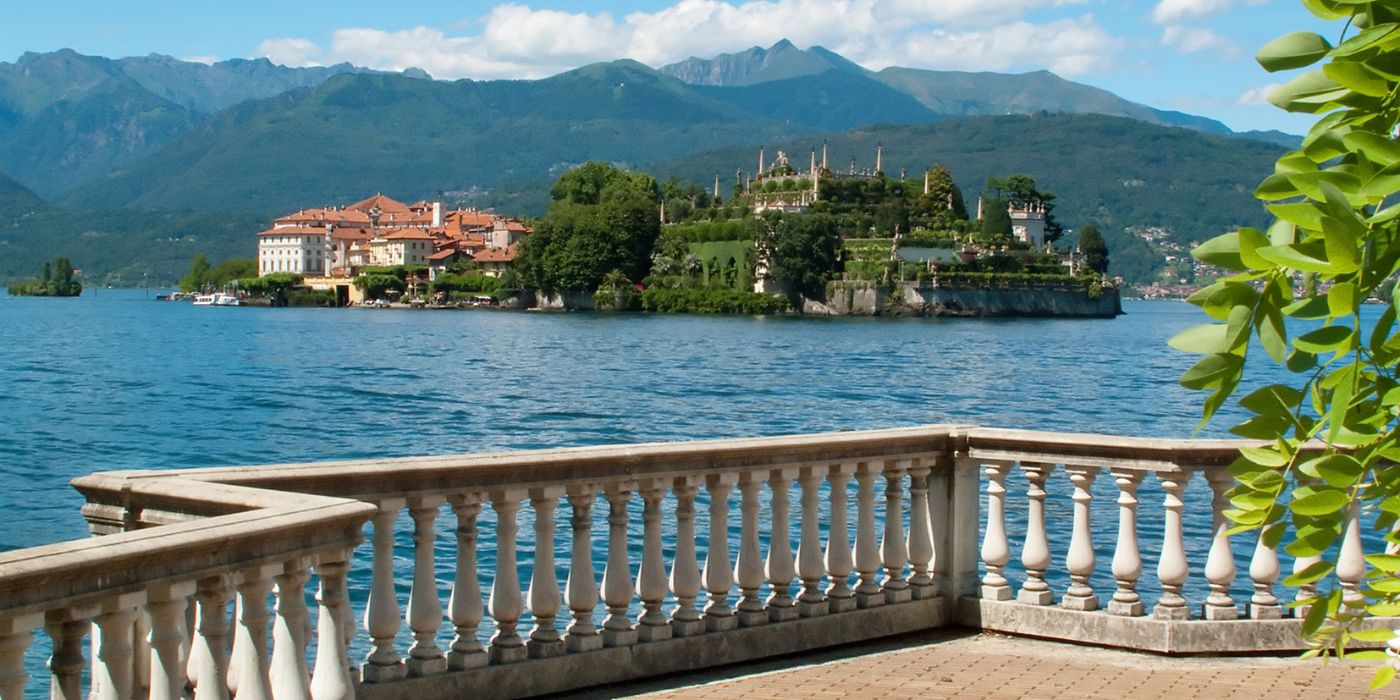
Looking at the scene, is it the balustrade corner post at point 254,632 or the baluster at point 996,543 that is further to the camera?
the baluster at point 996,543

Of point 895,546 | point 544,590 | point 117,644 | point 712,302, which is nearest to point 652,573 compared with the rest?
point 544,590

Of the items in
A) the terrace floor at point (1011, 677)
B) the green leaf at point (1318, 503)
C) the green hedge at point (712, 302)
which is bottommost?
the green hedge at point (712, 302)

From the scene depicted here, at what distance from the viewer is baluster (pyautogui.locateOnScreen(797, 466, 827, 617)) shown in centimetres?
728

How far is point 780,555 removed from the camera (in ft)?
23.6

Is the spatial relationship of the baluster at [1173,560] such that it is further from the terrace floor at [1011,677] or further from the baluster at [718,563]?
the baluster at [718,563]

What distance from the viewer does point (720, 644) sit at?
6961 millimetres

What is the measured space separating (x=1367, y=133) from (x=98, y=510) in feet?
14.0

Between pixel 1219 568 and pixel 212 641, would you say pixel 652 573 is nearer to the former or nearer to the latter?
pixel 1219 568

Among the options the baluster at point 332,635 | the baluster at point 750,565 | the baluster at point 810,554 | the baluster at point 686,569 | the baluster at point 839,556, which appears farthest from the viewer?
the baluster at point 839,556

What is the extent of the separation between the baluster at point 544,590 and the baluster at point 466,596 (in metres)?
→ 0.26

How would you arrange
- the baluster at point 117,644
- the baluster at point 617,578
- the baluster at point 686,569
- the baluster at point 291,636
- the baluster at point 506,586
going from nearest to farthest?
the baluster at point 117,644 < the baluster at point 291,636 < the baluster at point 506,586 < the baluster at point 617,578 < the baluster at point 686,569

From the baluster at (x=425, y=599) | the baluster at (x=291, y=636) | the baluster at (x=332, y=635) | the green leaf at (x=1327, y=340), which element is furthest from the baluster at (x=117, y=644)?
the green leaf at (x=1327, y=340)

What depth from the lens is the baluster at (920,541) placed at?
778 cm

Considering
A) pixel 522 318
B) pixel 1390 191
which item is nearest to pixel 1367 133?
pixel 1390 191
